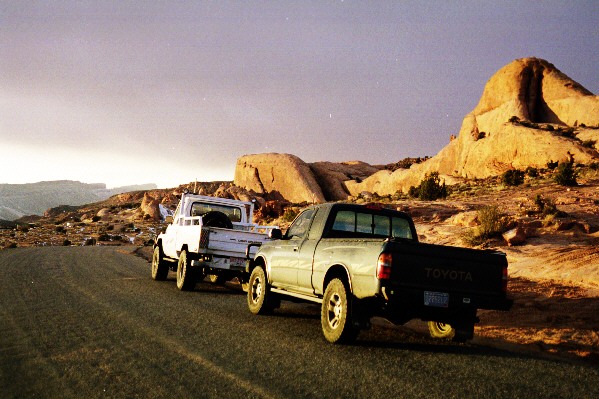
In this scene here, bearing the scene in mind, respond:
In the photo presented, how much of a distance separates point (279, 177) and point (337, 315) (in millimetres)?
56201

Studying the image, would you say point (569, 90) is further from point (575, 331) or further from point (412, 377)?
point (412, 377)

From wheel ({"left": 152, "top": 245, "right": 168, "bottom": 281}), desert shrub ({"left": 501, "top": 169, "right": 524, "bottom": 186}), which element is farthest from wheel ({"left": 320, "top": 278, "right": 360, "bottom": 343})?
desert shrub ({"left": 501, "top": 169, "right": 524, "bottom": 186})

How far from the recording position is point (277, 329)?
7777 mm

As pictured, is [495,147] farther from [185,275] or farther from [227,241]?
[185,275]

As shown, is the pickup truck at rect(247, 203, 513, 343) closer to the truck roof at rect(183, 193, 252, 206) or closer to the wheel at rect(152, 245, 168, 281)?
the truck roof at rect(183, 193, 252, 206)

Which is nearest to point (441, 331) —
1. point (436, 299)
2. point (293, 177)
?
point (436, 299)

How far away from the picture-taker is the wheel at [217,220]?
44.2 feet

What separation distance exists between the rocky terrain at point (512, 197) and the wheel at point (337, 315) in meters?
2.68

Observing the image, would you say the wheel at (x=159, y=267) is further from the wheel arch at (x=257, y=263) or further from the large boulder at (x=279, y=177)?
the large boulder at (x=279, y=177)

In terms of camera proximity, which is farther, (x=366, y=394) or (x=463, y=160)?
(x=463, y=160)

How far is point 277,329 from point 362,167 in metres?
62.9

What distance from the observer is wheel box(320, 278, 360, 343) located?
654 centimetres

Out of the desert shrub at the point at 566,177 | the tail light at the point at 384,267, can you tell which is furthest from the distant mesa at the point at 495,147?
the tail light at the point at 384,267

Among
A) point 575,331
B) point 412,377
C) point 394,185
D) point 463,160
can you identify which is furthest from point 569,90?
point 412,377
